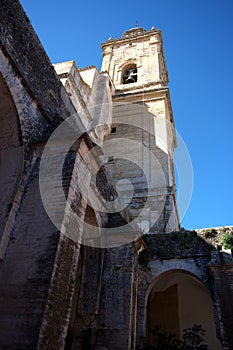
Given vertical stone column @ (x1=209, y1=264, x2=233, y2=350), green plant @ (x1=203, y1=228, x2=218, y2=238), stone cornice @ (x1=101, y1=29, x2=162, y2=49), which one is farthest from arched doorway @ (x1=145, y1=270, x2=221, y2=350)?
stone cornice @ (x1=101, y1=29, x2=162, y2=49)

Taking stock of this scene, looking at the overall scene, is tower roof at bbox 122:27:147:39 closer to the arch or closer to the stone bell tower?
the stone bell tower

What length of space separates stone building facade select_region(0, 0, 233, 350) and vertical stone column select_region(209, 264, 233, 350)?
0.07ft

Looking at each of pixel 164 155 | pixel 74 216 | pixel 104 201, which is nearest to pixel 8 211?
pixel 74 216

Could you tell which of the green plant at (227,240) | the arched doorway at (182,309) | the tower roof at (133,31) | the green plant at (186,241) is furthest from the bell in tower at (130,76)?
the green plant at (227,240)

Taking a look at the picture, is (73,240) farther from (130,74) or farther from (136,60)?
(136,60)

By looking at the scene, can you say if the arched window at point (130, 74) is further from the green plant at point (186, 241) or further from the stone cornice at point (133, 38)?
the green plant at point (186, 241)

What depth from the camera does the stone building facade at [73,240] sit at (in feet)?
13.0

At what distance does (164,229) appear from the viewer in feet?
37.5

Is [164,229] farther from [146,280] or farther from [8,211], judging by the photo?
[8,211]

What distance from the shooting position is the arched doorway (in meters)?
11.2

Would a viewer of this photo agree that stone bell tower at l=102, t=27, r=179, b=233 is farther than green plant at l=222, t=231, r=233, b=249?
Yes

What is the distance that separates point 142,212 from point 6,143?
26.2 ft

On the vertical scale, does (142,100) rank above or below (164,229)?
above

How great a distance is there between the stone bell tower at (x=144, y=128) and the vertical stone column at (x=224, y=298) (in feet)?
12.2
